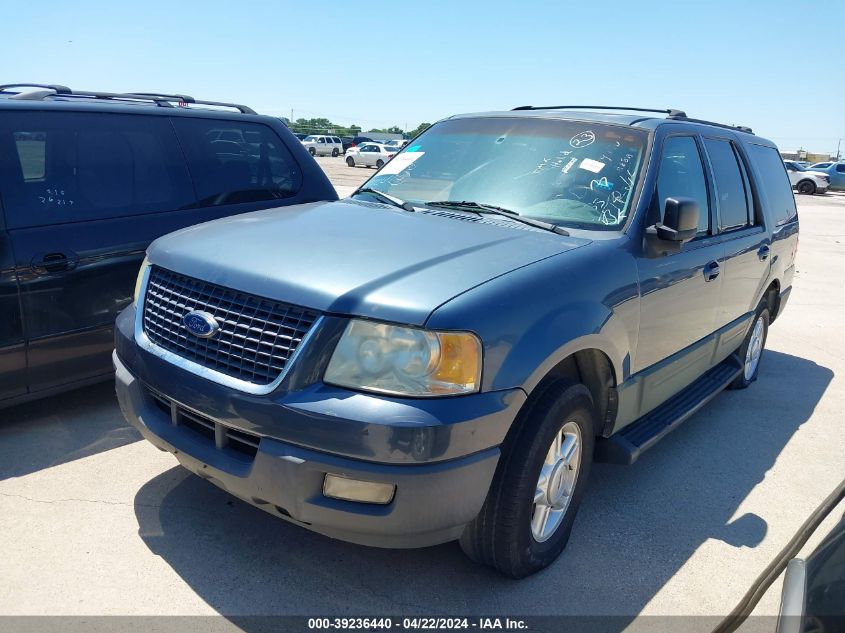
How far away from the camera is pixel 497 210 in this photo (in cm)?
353

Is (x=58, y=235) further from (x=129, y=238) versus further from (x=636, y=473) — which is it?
(x=636, y=473)

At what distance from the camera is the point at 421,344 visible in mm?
2414

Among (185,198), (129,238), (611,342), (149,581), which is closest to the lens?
(149,581)

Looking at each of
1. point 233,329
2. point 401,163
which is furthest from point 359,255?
point 401,163

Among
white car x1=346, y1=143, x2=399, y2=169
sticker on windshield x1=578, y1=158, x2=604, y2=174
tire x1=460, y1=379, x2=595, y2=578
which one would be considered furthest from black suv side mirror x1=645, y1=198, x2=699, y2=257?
white car x1=346, y1=143, x2=399, y2=169

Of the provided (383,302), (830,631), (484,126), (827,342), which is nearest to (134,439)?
(383,302)

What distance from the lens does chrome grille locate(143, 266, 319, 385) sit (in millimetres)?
2521

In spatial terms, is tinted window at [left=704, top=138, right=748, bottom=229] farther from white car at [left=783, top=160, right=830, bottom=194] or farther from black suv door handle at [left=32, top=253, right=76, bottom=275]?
white car at [left=783, top=160, right=830, bottom=194]

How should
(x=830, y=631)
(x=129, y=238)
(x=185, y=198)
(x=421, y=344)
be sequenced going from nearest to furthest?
(x=830, y=631), (x=421, y=344), (x=129, y=238), (x=185, y=198)

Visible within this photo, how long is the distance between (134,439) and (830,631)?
3477mm

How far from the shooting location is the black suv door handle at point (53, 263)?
3846 mm

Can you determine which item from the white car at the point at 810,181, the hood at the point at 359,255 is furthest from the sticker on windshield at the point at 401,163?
the white car at the point at 810,181

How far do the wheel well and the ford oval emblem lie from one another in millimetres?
1333

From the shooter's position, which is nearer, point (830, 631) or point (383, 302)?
point (830, 631)
